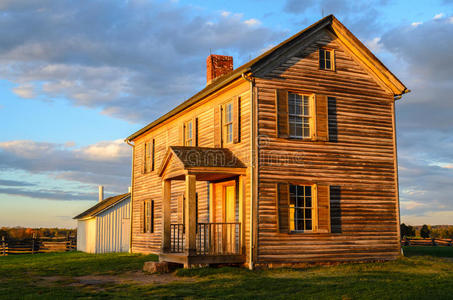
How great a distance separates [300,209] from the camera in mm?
16266

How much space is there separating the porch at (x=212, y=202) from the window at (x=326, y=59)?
176 inches

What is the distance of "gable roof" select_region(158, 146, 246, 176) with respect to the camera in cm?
1589

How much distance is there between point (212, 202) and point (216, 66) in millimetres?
8644

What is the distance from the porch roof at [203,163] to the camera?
51.9 feet

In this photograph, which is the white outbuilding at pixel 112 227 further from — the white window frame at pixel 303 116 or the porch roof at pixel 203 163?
the white window frame at pixel 303 116

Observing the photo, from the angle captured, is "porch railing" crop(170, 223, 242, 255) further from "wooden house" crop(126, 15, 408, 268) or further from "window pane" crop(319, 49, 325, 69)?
"window pane" crop(319, 49, 325, 69)

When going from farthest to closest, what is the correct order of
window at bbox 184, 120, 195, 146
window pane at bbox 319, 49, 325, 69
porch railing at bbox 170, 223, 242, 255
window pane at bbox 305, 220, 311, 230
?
window at bbox 184, 120, 195, 146 < window pane at bbox 319, 49, 325, 69 < window pane at bbox 305, 220, 311, 230 < porch railing at bbox 170, 223, 242, 255

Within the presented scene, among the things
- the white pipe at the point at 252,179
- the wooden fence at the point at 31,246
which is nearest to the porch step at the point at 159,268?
the white pipe at the point at 252,179

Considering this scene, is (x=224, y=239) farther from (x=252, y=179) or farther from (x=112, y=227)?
(x=112, y=227)

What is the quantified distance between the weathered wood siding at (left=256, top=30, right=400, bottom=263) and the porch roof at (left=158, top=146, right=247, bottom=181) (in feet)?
3.22

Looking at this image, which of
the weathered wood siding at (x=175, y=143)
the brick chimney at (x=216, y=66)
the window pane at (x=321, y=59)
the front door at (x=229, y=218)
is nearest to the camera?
the front door at (x=229, y=218)

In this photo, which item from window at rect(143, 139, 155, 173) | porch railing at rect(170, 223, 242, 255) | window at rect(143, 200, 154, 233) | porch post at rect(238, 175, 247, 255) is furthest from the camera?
window at rect(143, 139, 155, 173)

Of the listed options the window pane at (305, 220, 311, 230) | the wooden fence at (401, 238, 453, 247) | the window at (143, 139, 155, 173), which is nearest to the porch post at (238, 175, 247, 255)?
the window pane at (305, 220, 311, 230)

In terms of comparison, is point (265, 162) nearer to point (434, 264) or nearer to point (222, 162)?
point (222, 162)
